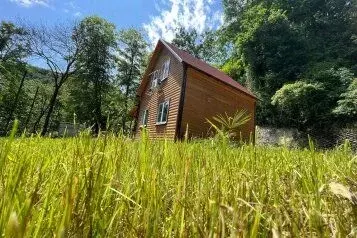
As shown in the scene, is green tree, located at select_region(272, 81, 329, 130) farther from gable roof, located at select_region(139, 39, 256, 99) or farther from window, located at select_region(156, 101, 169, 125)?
window, located at select_region(156, 101, 169, 125)

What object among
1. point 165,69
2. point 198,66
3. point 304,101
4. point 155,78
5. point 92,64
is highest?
point 92,64

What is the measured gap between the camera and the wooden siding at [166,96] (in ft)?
68.4

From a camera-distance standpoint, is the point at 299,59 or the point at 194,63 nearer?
the point at 194,63

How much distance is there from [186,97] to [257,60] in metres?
16.5

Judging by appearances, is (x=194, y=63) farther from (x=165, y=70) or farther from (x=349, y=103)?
(x=349, y=103)

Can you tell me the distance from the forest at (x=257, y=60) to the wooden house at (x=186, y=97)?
3.76 m

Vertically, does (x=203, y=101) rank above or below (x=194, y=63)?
below

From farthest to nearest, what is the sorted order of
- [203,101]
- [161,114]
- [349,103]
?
[349,103]
[161,114]
[203,101]

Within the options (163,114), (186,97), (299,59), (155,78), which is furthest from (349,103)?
(155,78)

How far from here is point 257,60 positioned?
111 feet

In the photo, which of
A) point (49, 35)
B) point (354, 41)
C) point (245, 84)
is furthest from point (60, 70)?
point (354, 41)

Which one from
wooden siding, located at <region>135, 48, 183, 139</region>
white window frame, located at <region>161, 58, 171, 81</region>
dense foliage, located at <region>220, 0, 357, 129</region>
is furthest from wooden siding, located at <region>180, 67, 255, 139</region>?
dense foliage, located at <region>220, 0, 357, 129</region>

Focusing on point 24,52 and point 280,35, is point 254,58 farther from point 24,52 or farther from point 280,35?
point 24,52

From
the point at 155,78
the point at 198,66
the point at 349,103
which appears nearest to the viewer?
the point at 198,66
